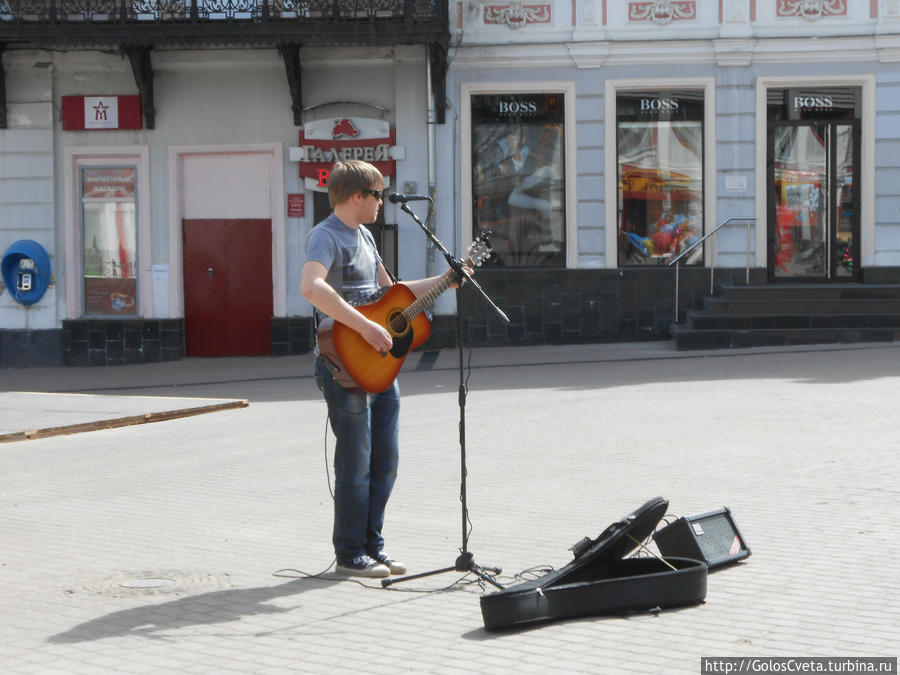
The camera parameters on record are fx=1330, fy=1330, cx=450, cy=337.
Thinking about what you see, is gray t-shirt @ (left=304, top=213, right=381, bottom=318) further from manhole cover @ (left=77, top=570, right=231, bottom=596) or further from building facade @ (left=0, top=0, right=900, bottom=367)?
building facade @ (left=0, top=0, right=900, bottom=367)

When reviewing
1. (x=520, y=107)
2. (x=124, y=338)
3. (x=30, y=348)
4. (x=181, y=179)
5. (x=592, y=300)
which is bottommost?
(x=30, y=348)

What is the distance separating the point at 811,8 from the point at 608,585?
16210mm

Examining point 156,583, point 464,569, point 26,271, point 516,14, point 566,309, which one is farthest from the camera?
point 26,271

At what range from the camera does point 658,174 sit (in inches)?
789

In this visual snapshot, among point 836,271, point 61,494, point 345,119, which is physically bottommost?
point 61,494

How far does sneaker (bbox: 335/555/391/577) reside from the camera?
6051 mm

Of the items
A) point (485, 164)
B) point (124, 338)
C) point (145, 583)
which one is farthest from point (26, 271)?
point (145, 583)

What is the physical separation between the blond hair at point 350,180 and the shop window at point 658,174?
14131 millimetres

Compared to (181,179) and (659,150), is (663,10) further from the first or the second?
(181,179)

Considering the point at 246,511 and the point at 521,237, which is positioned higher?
the point at 521,237

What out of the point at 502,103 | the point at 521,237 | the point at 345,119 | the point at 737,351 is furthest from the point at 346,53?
the point at 737,351

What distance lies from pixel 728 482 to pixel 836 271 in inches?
A: 502

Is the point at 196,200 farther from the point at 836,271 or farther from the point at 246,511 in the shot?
the point at 246,511

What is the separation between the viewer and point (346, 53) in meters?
19.7
